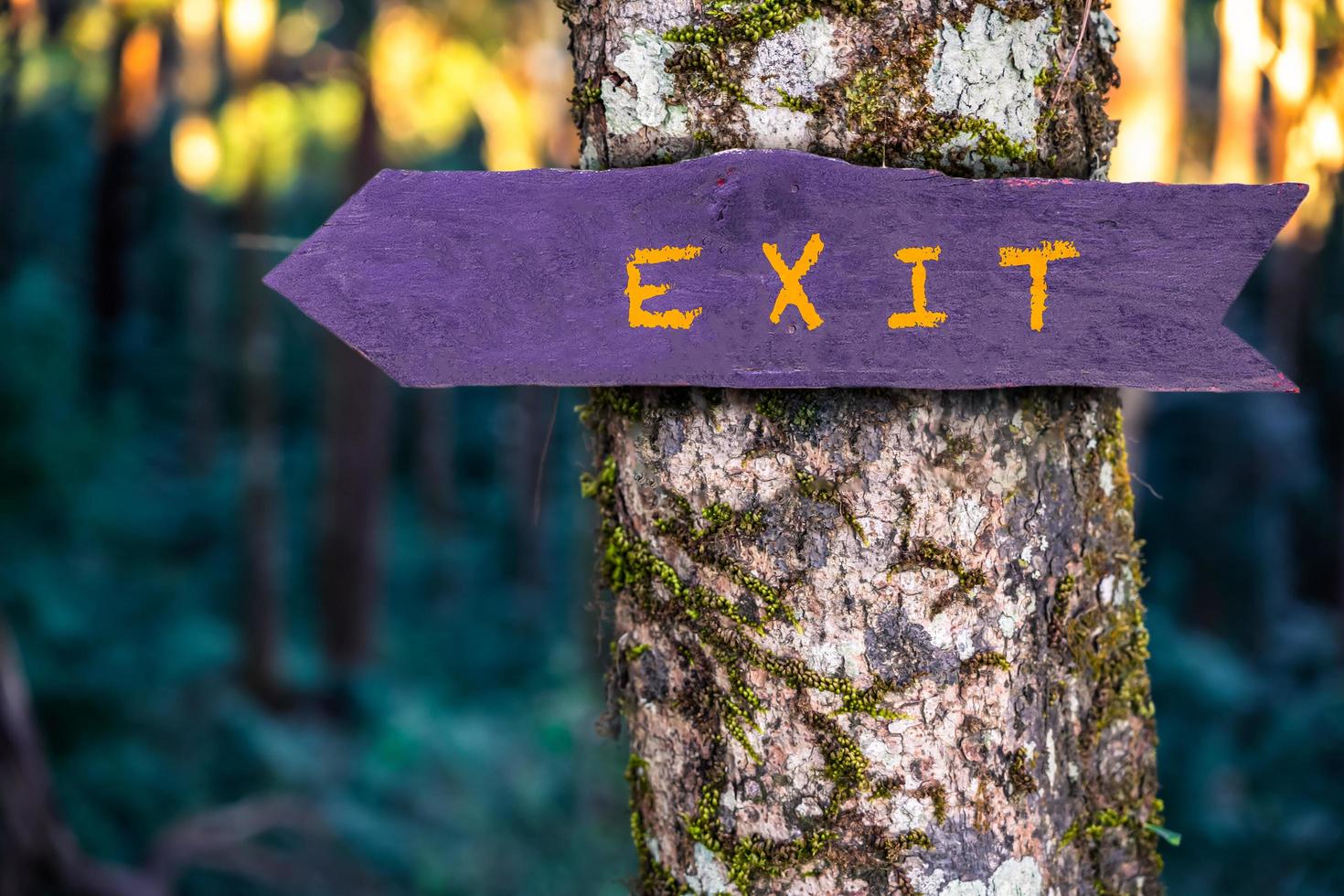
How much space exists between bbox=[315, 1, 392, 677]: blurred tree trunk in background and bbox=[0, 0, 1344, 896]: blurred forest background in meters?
0.03

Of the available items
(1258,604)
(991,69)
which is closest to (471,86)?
(1258,604)

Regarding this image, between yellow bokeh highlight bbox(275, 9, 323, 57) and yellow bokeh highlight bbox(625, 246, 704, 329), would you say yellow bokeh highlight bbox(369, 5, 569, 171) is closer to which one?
yellow bokeh highlight bbox(275, 9, 323, 57)

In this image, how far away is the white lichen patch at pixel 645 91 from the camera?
1.17 meters

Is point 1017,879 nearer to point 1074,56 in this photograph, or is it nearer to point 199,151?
point 1074,56

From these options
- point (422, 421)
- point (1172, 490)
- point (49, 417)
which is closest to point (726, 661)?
point (49, 417)

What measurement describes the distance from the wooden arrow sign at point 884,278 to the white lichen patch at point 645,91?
9 centimetres

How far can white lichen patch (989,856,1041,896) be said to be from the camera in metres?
1.16

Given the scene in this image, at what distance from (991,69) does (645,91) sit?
1.23 ft

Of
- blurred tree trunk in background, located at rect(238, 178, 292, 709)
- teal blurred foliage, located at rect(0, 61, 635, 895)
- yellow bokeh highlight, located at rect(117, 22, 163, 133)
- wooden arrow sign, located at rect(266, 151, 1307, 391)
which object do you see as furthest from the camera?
yellow bokeh highlight, located at rect(117, 22, 163, 133)

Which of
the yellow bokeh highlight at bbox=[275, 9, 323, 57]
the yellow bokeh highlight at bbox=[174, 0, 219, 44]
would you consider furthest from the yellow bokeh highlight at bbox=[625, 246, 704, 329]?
the yellow bokeh highlight at bbox=[275, 9, 323, 57]

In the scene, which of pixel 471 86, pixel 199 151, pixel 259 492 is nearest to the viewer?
pixel 259 492

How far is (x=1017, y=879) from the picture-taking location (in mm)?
1174

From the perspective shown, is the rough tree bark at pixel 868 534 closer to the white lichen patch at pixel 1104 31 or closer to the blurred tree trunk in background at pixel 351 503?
the white lichen patch at pixel 1104 31

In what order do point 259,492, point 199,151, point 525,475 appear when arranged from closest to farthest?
point 259,492 < point 199,151 < point 525,475
